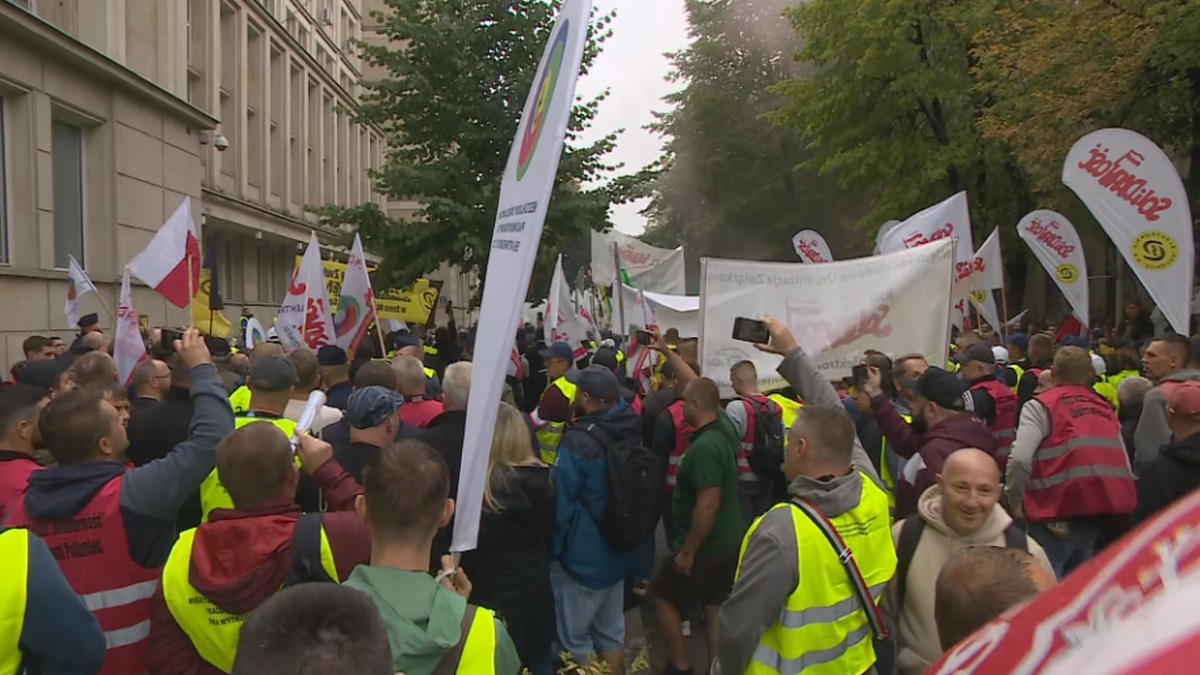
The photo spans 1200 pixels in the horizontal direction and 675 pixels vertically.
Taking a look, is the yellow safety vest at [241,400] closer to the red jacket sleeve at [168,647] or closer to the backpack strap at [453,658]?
the red jacket sleeve at [168,647]

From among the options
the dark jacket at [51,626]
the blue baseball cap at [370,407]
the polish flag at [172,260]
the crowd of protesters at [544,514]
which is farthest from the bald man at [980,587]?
the polish flag at [172,260]

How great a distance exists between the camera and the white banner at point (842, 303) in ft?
18.3

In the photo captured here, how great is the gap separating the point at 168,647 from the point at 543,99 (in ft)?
6.48

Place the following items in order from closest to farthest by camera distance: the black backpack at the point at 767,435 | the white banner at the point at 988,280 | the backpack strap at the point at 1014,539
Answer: the backpack strap at the point at 1014,539
the black backpack at the point at 767,435
the white banner at the point at 988,280

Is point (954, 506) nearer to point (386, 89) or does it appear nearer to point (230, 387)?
point (230, 387)

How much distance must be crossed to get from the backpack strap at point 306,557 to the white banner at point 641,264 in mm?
12309

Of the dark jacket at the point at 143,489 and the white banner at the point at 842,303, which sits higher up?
the white banner at the point at 842,303

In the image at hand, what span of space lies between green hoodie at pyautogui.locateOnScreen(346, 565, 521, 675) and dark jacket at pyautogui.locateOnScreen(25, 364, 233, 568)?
112 centimetres

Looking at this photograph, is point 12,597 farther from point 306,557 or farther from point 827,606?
point 827,606

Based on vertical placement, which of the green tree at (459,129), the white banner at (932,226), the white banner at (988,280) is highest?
the green tree at (459,129)

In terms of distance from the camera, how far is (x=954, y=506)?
3.11 m

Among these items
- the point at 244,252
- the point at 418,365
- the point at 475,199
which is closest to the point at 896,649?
the point at 418,365

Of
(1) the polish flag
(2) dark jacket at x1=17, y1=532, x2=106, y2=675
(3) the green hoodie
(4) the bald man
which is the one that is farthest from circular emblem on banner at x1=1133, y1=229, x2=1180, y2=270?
(1) the polish flag

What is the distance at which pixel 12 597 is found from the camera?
2389 mm
